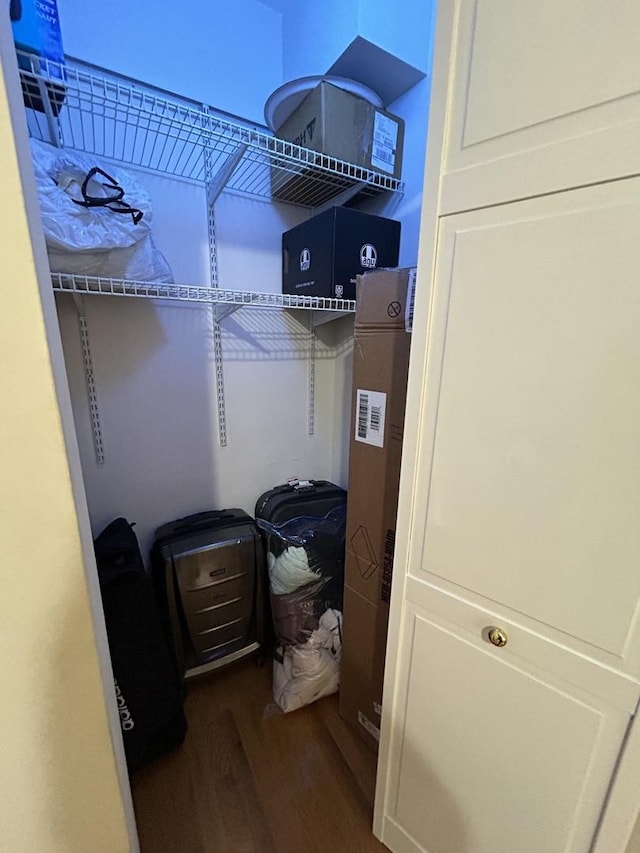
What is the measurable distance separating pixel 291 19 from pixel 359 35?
0.49 m

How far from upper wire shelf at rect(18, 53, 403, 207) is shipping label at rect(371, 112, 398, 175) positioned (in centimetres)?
4

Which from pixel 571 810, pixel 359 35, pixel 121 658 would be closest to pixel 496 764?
pixel 571 810

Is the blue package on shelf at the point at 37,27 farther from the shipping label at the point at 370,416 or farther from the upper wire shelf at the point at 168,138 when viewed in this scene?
the shipping label at the point at 370,416

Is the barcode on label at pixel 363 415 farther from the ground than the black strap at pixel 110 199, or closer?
closer

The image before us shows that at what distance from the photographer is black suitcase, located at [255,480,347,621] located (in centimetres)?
142

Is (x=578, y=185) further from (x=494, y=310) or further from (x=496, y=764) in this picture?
(x=496, y=764)

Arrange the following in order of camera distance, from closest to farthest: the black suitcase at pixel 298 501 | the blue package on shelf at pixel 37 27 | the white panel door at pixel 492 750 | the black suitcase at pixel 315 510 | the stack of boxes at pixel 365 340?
the white panel door at pixel 492 750, the blue package on shelf at pixel 37 27, the stack of boxes at pixel 365 340, the black suitcase at pixel 315 510, the black suitcase at pixel 298 501

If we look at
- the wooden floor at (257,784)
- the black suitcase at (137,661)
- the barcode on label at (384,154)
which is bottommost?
the wooden floor at (257,784)

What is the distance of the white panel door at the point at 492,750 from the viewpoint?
0.65m

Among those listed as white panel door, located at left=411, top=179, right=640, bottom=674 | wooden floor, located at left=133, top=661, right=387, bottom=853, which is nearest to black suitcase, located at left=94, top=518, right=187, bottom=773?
wooden floor, located at left=133, top=661, right=387, bottom=853

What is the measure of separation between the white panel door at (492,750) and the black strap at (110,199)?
1309mm

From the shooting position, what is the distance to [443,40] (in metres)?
0.61

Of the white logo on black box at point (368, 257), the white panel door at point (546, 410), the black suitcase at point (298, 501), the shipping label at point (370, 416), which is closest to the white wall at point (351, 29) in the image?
the white logo on black box at point (368, 257)

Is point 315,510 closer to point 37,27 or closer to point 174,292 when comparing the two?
point 174,292
